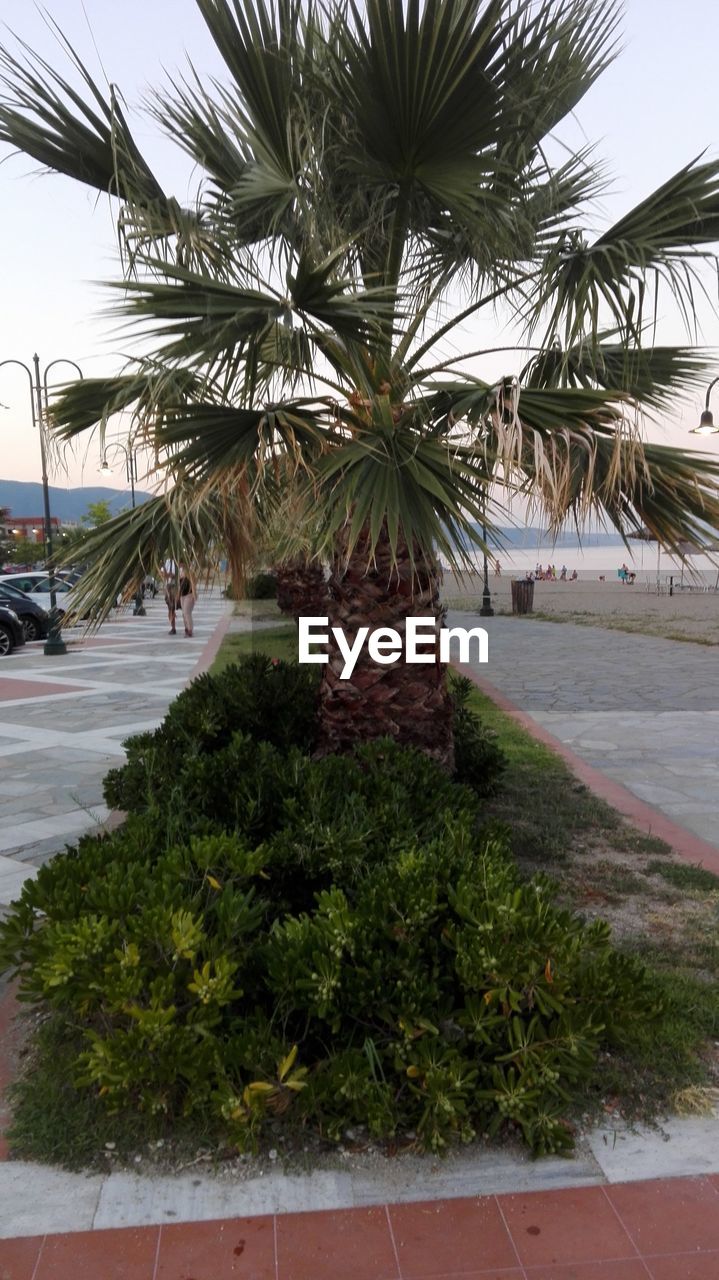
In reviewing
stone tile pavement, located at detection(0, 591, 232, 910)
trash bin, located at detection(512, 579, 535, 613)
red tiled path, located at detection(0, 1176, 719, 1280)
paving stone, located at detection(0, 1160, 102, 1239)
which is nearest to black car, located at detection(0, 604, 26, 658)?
stone tile pavement, located at detection(0, 591, 232, 910)

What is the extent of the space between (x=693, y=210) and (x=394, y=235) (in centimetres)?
153

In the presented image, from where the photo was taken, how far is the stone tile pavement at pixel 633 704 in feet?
22.5

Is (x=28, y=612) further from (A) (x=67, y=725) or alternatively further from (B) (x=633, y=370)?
(B) (x=633, y=370)

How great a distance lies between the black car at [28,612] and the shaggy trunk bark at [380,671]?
50.5 feet

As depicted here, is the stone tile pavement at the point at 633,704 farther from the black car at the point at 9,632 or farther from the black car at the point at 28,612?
the black car at the point at 28,612

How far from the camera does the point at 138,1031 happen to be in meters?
2.58

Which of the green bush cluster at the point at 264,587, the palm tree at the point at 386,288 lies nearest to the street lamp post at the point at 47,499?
the palm tree at the point at 386,288

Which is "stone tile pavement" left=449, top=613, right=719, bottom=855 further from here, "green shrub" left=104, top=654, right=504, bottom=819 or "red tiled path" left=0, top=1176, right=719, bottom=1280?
"red tiled path" left=0, top=1176, right=719, bottom=1280

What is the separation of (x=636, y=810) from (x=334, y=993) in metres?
3.93

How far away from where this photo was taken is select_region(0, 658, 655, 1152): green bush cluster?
2.58m

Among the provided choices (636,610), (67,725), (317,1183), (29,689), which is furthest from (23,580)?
(317,1183)

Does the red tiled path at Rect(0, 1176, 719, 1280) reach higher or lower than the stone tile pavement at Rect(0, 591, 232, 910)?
lower

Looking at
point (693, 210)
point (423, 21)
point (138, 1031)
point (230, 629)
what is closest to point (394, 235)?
point (423, 21)

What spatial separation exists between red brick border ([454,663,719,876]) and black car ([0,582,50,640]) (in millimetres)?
13478
